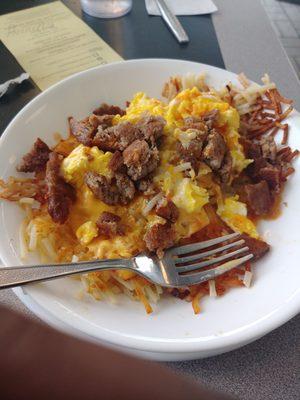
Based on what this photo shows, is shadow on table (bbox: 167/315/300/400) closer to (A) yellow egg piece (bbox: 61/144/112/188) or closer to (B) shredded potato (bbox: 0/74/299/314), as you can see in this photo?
(B) shredded potato (bbox: 0/74/299/314)

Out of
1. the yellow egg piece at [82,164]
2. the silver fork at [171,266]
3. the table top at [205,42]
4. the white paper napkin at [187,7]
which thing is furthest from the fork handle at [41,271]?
the white paper napkin at [187,7]

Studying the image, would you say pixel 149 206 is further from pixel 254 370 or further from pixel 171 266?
pixel 254 370

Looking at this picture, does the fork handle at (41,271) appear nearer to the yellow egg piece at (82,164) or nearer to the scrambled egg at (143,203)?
the scrambled egg at (143,203)

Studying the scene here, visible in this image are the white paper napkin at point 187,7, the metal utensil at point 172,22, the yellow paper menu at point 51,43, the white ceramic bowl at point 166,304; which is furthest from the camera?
the white paper napkin at point 187,7

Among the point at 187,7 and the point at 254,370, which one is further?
the point at 187,7

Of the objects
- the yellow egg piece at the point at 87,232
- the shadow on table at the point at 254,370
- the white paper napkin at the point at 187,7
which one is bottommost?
the shadow on table at the point at 254,370

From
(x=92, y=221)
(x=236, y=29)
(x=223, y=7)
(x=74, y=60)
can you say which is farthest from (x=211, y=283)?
(x=223, y=7)

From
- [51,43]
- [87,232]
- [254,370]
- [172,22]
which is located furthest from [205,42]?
[254,370]
